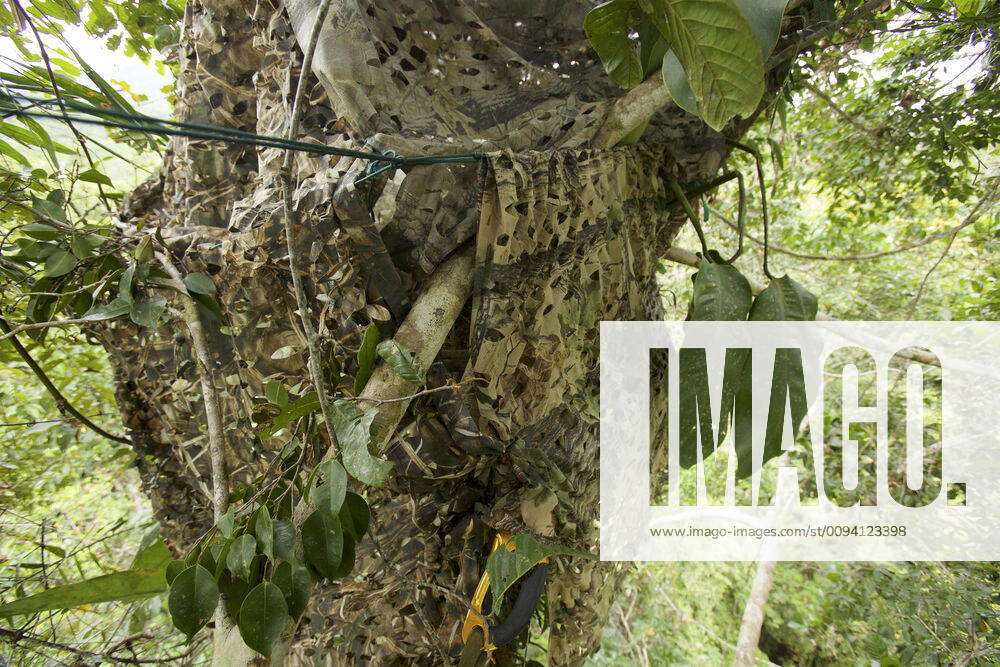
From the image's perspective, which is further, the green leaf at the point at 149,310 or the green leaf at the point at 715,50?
the green leaf at the point at 149,310

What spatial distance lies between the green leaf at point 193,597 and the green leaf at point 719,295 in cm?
87

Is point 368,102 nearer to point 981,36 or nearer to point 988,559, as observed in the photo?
point 981,36

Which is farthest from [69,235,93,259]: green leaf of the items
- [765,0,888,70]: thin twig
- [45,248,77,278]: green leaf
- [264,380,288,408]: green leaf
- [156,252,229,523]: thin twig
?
[765,0,888,70]: thin twig

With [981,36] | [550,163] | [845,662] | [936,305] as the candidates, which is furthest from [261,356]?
[936,305]

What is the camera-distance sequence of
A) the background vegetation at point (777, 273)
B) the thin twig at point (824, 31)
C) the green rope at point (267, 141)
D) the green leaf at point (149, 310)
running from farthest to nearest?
1. the background vegetation at point (777, 273)
2. the thin twig at point (824, 31)
3. the green leaf at point (149, 310)
4. the green rope at point (267, 141)

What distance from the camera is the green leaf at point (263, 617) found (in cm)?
51

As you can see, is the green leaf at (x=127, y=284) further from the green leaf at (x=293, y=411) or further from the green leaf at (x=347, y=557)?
the green leaf at (x=347, y=557)

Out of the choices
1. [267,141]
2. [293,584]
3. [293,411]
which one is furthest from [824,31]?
[293,584]

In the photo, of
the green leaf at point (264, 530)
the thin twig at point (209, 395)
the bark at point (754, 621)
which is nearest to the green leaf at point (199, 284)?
the thin twig at point (209, 395)

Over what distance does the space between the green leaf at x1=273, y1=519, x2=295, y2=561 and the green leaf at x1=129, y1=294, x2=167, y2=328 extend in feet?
1.07

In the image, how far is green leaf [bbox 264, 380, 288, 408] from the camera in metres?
0.57

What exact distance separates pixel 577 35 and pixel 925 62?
39.7 inches

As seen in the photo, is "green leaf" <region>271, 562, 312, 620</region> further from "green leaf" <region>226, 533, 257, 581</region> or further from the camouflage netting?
the camouflage netting

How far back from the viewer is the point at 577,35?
3.19 feet
